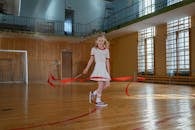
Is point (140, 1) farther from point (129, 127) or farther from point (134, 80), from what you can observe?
point (129, 127)

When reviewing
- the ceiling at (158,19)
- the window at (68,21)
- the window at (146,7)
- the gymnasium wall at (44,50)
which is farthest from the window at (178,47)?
the window at (68,21)

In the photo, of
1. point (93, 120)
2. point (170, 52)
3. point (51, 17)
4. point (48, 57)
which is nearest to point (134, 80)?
point (170, 52)

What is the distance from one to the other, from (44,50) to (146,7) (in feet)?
26.6

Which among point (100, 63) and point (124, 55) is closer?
point (100, 63)

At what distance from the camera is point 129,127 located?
2922 mm

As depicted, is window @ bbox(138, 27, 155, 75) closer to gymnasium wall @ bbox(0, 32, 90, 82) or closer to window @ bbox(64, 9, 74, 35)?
gymnasium wall @ bbox(0, 32, 90, 82)

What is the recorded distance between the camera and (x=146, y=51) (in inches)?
690

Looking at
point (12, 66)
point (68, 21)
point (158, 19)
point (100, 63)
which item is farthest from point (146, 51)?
point (100, 63)

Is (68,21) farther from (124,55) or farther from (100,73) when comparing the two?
(100,73)

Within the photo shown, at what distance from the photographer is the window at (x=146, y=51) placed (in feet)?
56.2

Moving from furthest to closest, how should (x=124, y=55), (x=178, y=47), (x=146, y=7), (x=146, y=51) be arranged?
(x=124, y=55), (x=146, y=7), (x=146, y=51), (x=178, y=47)

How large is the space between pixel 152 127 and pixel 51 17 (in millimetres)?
19193

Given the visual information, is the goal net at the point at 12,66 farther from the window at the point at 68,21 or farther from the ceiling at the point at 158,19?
the ceiling at the point at 158,19

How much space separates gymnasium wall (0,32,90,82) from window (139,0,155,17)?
18.1 feet
